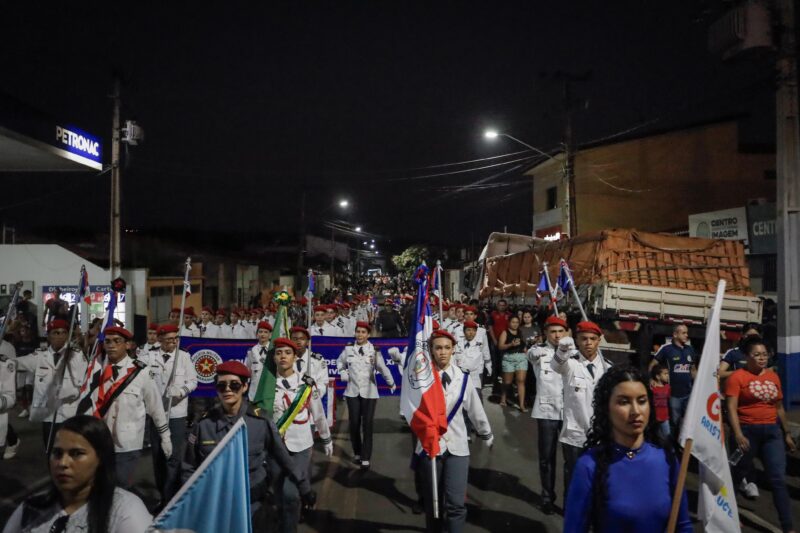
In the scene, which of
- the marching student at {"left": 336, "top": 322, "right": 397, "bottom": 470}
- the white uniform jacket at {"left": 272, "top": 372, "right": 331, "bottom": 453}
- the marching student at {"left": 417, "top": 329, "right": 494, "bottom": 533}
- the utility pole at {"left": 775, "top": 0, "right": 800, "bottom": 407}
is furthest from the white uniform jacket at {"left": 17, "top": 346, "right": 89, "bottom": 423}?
the utility pole at {"left": 775, "top": 0, "right": 800, "bottom": 407}

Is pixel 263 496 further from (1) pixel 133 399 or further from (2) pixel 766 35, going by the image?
(2) pixel 766 35

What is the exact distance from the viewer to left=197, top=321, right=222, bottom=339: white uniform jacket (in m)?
13.5

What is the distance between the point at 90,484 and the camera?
2.53 m

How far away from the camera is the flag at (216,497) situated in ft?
7.52

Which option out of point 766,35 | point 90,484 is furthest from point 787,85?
point 90,484

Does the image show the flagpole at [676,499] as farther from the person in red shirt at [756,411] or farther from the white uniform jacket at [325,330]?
the white uniform jacket at [325,330]

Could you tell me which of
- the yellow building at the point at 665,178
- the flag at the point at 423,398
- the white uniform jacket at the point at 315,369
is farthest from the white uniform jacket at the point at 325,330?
the yellow building at the point at 665,178

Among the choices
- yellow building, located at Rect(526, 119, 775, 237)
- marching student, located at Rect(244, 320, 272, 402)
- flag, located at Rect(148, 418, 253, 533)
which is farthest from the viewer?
yellow building, located at Rect(526, 119, 775, 237)

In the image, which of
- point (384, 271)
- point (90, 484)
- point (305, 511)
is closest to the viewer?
point (90, 484)

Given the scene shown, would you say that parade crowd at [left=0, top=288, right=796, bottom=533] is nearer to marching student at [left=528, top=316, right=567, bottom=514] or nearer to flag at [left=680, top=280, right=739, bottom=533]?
marching student at [left=528, top=316, right=567, bottom=514]

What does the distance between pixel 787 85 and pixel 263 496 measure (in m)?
11.4

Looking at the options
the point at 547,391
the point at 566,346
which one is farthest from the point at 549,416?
the point at 566,346

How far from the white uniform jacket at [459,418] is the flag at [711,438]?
210 cm

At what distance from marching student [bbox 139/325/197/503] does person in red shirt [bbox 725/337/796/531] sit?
5.50 m
